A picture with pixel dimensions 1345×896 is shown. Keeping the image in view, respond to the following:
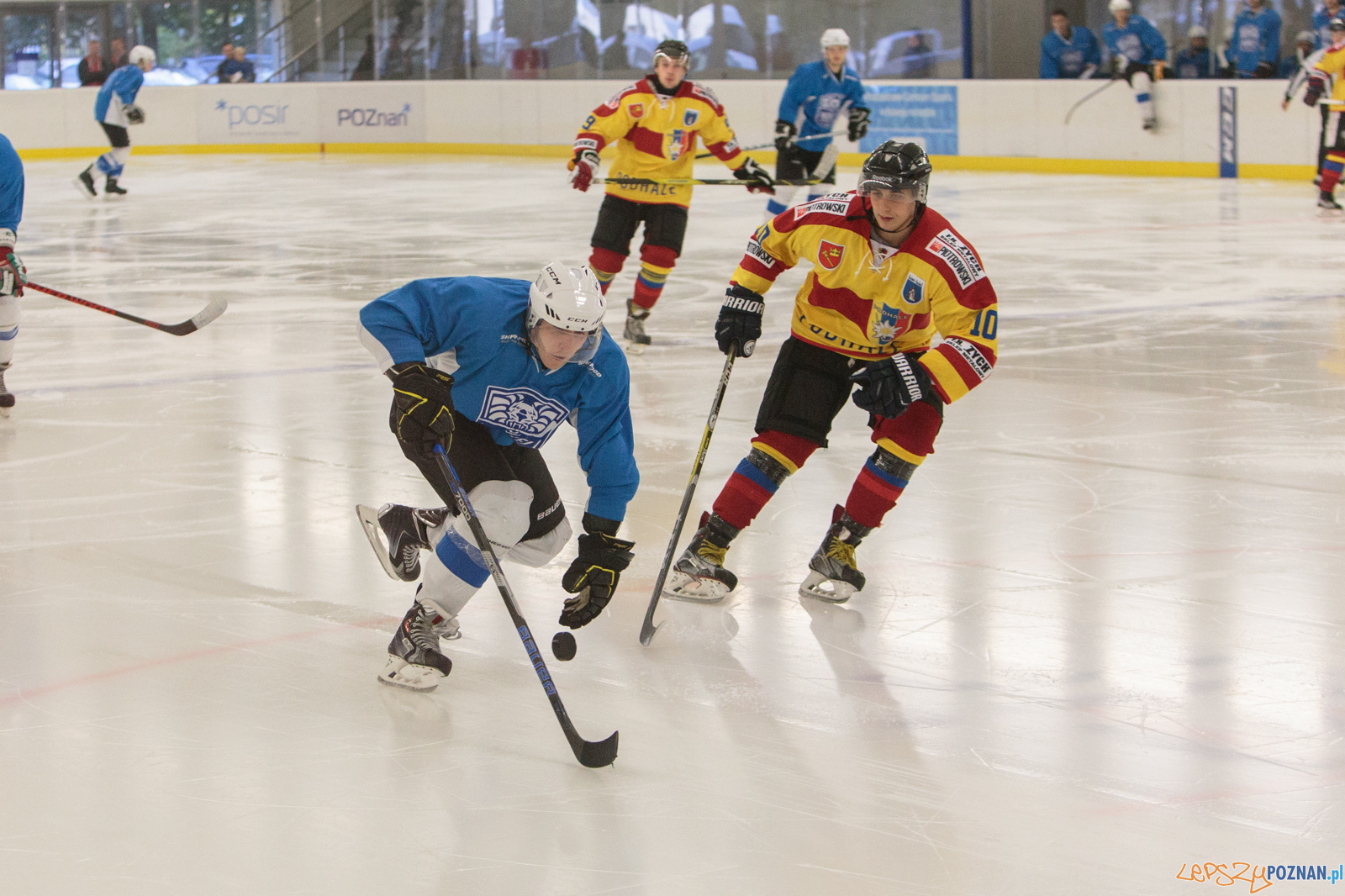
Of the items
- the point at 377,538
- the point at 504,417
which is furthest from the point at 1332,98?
the point at 504,417

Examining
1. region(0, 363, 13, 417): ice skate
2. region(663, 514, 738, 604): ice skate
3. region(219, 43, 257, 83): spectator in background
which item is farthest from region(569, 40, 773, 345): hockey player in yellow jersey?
region(219, 43, 257, 83): spectator in background

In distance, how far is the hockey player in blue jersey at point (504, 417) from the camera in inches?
105

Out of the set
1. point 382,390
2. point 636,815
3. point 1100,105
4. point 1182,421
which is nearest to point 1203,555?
point 1182,421

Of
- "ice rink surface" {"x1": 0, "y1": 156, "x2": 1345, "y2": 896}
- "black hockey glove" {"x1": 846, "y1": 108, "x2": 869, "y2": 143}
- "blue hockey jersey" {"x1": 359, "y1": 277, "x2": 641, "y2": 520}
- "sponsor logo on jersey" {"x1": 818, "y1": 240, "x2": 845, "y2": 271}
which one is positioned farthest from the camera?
"black hockey glove" {"x1": 846, "y1": 108, "x2": 869, "y2": 143}

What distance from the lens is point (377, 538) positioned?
3336 millimetres

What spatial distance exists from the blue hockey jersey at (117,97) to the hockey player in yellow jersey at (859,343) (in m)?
11.4

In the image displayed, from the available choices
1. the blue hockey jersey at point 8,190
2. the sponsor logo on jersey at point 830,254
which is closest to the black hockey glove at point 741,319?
the sponsor logo on jersey at point 830,254

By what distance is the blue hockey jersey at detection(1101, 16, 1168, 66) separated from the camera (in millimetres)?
13789

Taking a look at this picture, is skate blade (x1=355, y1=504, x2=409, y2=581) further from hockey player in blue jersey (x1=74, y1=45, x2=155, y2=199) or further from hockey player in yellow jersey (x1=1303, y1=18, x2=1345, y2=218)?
hockey player in blue jersey (x1=74, y1=45, x2=155, y2=199)

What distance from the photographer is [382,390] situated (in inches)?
227

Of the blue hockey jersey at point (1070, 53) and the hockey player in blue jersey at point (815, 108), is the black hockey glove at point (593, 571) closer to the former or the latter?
the hockey player in blue jersey at point (815, 108)

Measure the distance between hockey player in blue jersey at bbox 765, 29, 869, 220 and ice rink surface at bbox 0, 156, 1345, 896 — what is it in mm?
3569

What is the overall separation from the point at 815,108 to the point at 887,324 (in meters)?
6.75

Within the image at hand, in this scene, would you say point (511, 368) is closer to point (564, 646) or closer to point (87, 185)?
point (564, 646)
